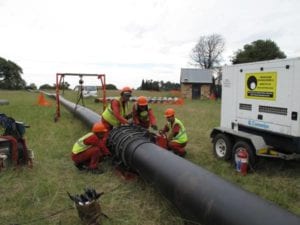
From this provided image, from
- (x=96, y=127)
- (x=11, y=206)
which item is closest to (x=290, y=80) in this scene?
(x=96, y=127)

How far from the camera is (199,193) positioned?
3.18m

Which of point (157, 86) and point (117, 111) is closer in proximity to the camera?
point (117, 111)

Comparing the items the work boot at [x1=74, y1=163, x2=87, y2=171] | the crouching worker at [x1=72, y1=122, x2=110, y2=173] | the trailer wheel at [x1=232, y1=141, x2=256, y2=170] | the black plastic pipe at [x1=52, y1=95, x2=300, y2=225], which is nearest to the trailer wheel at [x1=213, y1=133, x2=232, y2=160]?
the trailer wheel at [x1=232, y1=141, x2=256, y2=170]

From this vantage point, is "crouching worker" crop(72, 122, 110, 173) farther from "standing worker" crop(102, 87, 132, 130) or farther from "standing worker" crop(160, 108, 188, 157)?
"standing worker" crop(160, 108, 188, 157)

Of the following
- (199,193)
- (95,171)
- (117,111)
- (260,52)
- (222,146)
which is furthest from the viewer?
(260,52)

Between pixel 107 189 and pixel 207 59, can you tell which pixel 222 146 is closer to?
pixel 107 189

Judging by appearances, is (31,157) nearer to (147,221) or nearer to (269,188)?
(147,221)

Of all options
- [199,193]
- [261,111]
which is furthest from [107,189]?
[261,111]

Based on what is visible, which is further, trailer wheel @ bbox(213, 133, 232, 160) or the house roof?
the house roof

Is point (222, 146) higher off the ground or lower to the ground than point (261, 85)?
lower

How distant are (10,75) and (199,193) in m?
82.9

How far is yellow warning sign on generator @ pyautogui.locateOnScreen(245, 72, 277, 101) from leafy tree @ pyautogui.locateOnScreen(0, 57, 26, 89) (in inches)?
2993

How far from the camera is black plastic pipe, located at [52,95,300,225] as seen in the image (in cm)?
261

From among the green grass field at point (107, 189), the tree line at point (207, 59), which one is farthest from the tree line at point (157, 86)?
the green grass field at point (107, 189)
